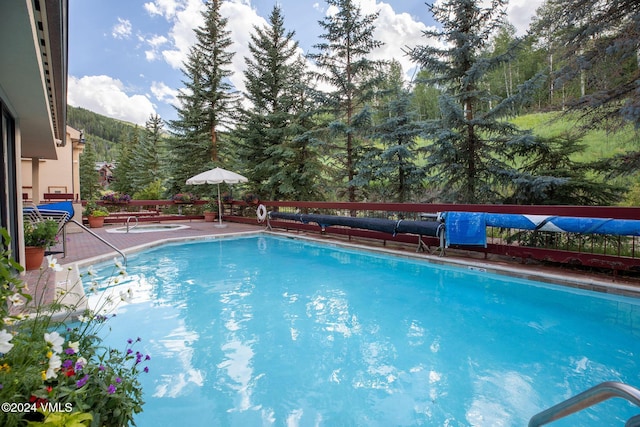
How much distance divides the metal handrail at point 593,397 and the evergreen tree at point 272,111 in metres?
11.7

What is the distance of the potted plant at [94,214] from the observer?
11531mm

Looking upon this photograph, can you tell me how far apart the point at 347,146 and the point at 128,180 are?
2772cm

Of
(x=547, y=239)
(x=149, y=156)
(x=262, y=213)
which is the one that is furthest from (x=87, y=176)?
(x=547, y=239)

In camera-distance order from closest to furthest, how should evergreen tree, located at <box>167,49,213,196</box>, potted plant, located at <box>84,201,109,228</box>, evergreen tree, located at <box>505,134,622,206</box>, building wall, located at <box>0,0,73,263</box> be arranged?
building wall, located at <box>0,0,73,263</box>
evergreen tree, located at <box>505,134,622,206</box>
potted plant, located at <box>84,201,109,228</box>
evergreen tree, located at <box>167,49,213,196</box>

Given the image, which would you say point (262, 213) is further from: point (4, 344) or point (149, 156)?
point (149, 156)

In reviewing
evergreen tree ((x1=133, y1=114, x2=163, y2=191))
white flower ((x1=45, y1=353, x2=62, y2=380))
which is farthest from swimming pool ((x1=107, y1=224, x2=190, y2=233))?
evergreen tree ((x1=133, y1=114, x2=163, y2=191))

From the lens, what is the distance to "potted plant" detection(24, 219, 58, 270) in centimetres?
479

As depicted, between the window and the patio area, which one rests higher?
the window


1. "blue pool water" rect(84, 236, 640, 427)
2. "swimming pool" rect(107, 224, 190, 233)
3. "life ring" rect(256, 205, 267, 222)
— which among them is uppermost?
"life ring" rect(256, 205, 267, 222)

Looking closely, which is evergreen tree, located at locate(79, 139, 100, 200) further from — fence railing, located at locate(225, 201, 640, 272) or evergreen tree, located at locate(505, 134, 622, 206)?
evergreen tree, located at locate(505, 134, 622, 206)

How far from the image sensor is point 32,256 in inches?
190

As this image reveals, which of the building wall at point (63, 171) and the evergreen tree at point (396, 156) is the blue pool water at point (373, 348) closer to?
the evergreen tree at point (396, 156)

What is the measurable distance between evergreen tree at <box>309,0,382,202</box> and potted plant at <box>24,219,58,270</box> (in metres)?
7.87

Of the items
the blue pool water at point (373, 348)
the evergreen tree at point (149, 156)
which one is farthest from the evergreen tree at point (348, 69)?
the evergreen tree at point (149, 156)
